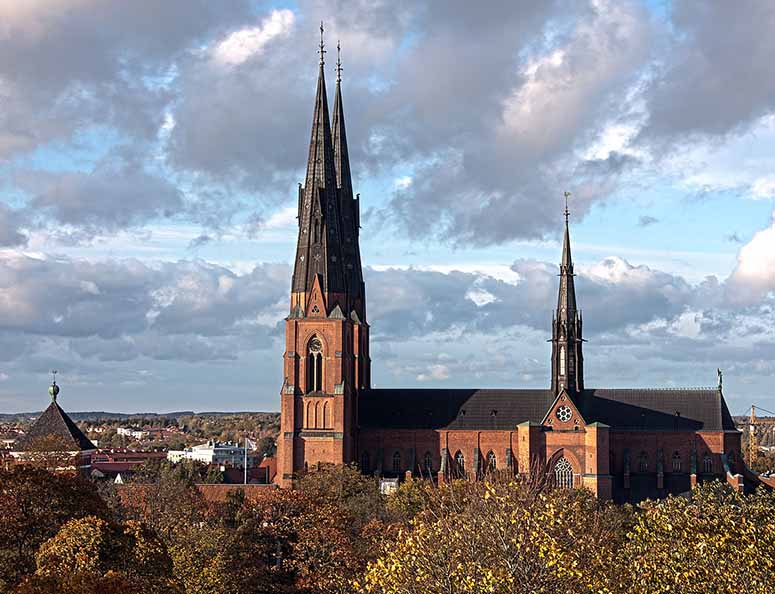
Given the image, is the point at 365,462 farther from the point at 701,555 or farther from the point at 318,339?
the point at 701,555

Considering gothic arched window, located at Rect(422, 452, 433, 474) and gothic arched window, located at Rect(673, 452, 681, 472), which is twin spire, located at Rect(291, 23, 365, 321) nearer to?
gothic arched window, located at Rect(422, 452, 433, 474)

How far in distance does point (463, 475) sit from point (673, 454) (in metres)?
22.3

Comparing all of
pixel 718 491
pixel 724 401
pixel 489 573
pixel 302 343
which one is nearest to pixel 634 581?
pixel 489 573

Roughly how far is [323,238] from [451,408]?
76.2 feet

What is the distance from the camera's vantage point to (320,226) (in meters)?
122

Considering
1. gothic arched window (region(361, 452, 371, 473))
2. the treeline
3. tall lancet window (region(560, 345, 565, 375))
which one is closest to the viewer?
the treeline

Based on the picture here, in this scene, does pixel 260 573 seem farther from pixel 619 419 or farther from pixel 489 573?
pixel 619 419

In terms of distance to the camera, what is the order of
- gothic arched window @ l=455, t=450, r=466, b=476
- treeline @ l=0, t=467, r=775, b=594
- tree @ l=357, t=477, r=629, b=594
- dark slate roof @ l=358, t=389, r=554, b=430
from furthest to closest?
dark slate roof @ l=358, t=389, r=554, b=430
gothic arched window @ l=455, t=450, r=466, b=476
treeline @ l=0, t=467, r=775, b=594
tree @ l=357, t=477, r=629, b=594

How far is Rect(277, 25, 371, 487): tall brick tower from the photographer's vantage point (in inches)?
4749

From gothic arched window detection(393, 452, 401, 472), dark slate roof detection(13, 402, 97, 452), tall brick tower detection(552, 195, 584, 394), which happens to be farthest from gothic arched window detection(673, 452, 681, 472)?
dark slate roof detection(13, 402, 97, 452)

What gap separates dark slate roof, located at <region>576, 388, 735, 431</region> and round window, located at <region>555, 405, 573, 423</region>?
3838 mm

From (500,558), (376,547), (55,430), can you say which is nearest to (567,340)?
(55,430)

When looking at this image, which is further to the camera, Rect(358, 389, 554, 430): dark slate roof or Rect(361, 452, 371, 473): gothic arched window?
Rect(358, 389, 554, 430): dark slate roof

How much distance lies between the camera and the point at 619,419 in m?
127
